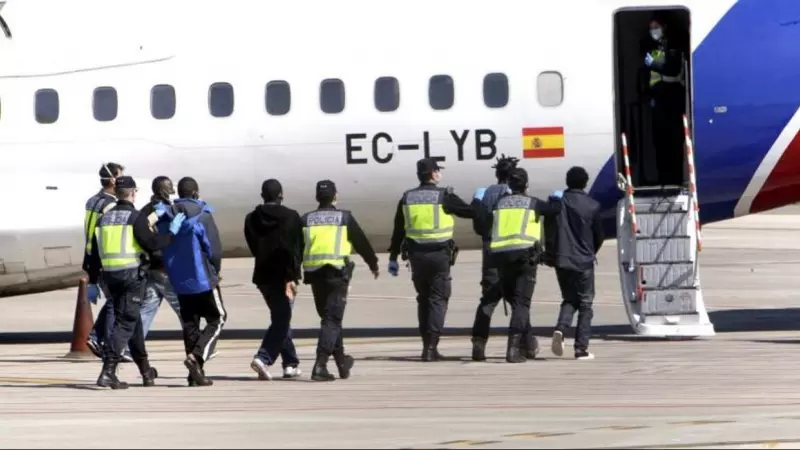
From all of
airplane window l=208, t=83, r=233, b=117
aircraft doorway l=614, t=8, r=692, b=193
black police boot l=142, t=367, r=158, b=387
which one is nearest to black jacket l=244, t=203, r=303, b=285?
black police boot l=142, t=367, r=158, b=387

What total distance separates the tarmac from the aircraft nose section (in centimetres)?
164

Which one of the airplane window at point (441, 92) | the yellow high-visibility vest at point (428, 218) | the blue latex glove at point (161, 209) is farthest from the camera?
the airplane window at point (441, 92)

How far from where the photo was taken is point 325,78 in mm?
23062

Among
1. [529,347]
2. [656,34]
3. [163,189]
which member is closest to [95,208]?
[163,189]

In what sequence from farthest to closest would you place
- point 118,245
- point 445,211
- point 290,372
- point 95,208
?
point 95,208 → point 445,211 → point 290,372 → point 118,245

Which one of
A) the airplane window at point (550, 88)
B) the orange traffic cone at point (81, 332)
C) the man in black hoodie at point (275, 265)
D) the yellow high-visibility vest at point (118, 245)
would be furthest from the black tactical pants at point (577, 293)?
the orange traffic cone at point (81, 332)

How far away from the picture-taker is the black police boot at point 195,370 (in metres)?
18.2

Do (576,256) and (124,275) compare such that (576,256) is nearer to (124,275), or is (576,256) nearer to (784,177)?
(784,177)

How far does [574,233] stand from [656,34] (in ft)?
11.5

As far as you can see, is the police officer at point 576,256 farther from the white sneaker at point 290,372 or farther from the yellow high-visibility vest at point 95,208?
the yellow high-visibility vest at point 95,208

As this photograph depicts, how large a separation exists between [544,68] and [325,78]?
2666 millimetres

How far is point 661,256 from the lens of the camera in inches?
894

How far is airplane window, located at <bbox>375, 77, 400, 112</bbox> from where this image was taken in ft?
75.4

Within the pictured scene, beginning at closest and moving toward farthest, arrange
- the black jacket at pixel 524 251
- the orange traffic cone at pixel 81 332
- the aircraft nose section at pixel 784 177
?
the black jacket at pixel 524 251
the orange traffic cone at pixel 81 332
the aircraft nose section at pixel 784 177
